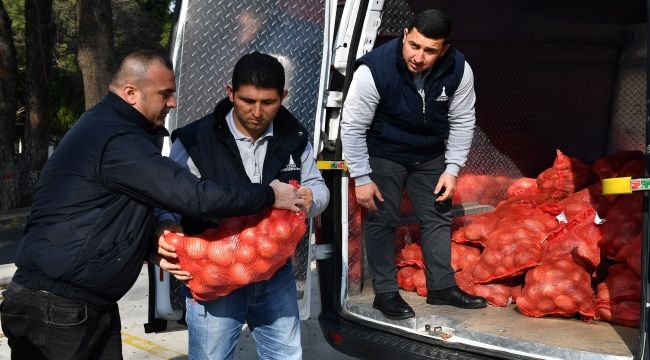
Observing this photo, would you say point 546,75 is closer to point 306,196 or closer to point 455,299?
point 455,299

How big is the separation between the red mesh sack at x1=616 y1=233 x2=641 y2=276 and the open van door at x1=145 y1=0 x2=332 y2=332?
158 centimetres

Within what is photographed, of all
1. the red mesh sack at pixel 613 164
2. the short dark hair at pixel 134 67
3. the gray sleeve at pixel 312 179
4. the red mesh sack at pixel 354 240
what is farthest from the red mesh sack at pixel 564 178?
the short dark hair at pixel 134 67

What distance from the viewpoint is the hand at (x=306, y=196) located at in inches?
129

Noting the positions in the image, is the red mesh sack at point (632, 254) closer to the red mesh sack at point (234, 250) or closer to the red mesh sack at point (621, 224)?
the red mesh sack at point (621, 224)

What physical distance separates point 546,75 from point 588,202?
4.83 feet

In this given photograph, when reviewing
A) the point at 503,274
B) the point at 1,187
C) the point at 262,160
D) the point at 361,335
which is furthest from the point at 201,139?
the point at 1,187

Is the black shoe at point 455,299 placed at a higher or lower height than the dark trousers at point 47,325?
lower

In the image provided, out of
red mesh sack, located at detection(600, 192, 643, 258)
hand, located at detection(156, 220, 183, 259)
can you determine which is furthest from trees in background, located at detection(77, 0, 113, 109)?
hand, located at detection(156, 220, 183, 259)

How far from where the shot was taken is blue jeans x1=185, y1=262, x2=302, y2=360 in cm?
333

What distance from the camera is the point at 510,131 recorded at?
5984 mm

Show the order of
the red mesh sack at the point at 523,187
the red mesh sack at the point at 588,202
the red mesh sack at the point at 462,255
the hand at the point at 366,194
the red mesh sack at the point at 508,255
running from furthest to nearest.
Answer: the red mesh sack at the point at 523,187
the red mesh sack at the point at 462,255
the red mesh sack at the point at 588,202
the red mesh sack at the point at 508,255
the hand at the point at 366,194

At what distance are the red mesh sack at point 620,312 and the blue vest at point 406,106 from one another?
1.14 meters

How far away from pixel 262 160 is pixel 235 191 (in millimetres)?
422

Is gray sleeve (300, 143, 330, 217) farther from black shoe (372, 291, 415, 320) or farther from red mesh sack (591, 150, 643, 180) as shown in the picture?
red mesh sack (591, 150, 643, 180)
